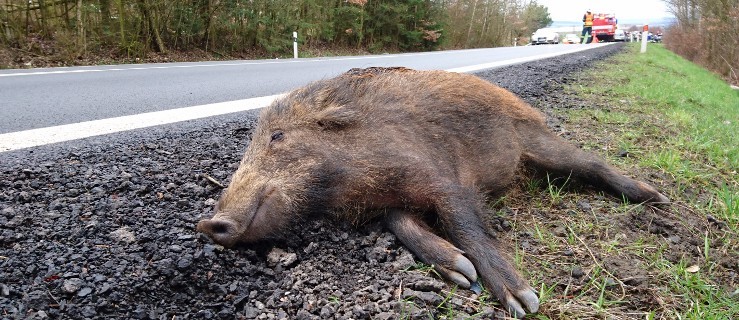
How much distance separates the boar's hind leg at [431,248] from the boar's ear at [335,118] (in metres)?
0.53

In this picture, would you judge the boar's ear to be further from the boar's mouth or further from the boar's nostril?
the boar's nostril

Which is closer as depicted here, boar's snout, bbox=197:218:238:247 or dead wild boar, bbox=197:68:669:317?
boar's snout, bbox=197:218:238:247

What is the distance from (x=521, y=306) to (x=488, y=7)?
46.7 m

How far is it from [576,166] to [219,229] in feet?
7.25

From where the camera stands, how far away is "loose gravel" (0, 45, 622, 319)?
6.63 ft

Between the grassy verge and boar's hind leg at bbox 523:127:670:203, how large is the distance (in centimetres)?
10

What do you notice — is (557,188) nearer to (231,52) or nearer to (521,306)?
(521,306)

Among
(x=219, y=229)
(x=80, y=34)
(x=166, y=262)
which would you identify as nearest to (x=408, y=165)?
(x=219, y=229)

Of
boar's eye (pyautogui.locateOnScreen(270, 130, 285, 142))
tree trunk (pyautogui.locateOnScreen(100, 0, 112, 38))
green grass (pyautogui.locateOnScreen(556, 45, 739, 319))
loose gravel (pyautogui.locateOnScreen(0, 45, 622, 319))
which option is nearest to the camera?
loose gravel (pyautogui.locateOnScreen(0, 45, 622, 319))

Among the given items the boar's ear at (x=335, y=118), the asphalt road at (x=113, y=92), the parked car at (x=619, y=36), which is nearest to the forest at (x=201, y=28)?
the asphalt road at (x=113, y=92)

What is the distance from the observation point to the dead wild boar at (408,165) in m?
2.45

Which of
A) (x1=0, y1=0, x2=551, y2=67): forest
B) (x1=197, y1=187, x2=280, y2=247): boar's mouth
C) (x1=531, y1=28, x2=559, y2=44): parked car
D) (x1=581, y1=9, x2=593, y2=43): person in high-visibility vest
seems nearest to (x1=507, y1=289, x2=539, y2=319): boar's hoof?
(x1=197, y1=187, x2=280, y2=247): boar's mouth

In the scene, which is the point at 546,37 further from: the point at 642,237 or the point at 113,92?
the point at 642,237

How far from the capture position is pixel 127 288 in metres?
2.05
